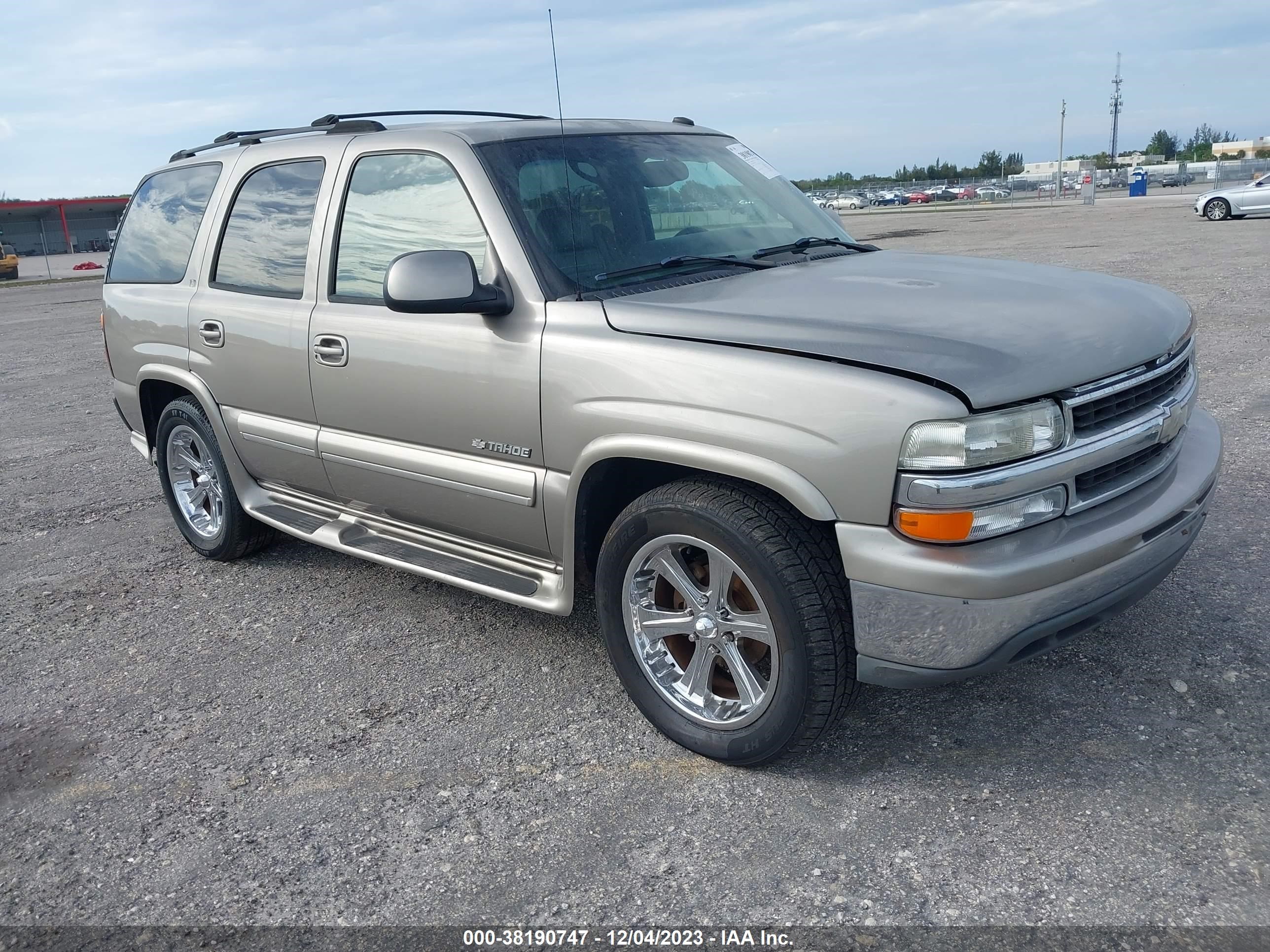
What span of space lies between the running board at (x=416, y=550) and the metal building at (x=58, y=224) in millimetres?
72687

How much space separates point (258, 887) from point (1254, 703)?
297 centimetres

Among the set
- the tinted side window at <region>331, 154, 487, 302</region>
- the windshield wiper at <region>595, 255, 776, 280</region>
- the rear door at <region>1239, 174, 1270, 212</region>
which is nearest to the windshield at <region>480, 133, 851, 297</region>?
the windshield wiper at <region>595, 255, 776, 280</region>

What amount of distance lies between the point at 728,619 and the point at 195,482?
11.3 feet

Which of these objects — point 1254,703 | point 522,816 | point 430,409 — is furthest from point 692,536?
point 1254,703

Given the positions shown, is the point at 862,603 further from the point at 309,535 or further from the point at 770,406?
the point at 309,535

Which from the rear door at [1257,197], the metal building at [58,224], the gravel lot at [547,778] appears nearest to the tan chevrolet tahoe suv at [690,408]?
the gravel lot at [547,778]

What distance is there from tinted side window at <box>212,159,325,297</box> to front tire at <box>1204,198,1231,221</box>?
25.9 meters

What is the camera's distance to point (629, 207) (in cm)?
376

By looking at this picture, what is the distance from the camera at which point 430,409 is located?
12.2 ft

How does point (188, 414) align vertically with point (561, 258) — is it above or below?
below

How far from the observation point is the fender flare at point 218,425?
481 cm

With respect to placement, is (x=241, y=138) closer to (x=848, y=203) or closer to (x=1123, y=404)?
(x=1123, y=404)

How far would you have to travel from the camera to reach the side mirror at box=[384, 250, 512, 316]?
10.7ft

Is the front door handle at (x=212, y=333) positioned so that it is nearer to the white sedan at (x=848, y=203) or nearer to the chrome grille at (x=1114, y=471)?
the chrome grille at (x=1114, y=471)
